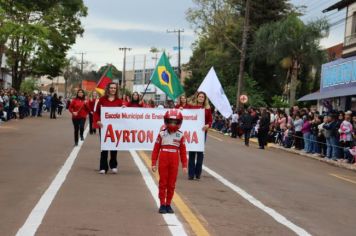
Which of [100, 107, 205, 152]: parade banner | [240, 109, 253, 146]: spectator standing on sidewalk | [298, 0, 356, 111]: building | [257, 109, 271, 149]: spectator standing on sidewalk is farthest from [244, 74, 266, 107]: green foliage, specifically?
[100, 107, 205, 152]: parade banner

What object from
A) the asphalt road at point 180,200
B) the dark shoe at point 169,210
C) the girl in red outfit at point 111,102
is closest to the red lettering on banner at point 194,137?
the asphalt road at point 180,200

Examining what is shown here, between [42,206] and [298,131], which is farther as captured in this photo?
[298,131]

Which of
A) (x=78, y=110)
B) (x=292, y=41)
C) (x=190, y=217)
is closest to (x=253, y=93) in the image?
(x=292, y=41)

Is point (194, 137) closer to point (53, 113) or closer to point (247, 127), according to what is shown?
point (247, 127)

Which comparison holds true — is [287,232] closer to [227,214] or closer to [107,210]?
[227,214]

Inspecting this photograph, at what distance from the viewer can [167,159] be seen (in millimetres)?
9102

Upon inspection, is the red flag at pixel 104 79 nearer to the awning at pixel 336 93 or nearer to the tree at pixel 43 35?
the awning at pixel 336 93

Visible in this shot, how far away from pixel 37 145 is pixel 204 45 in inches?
2021

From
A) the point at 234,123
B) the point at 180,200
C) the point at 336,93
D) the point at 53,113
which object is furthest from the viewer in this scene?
the point at 53,113

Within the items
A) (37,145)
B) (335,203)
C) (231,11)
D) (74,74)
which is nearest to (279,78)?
(231,11)

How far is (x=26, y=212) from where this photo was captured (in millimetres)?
8586

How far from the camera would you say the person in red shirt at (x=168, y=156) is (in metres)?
8.92

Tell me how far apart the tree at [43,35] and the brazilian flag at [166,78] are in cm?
2537

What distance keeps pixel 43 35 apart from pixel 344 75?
68.6 feet
